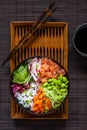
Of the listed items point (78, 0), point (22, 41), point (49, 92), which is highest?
point (78, 0)

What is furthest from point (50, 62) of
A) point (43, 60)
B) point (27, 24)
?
point (27, 24)

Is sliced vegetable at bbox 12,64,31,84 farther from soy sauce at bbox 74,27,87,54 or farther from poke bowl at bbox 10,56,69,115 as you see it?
soy sauce at bbox 74,27,87,54

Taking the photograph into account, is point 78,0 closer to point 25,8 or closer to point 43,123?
point 25,8

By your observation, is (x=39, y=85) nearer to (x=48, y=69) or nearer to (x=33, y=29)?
(x=48, y=69)

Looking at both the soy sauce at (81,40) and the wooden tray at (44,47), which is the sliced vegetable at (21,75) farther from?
the soy sauce at (81,40)

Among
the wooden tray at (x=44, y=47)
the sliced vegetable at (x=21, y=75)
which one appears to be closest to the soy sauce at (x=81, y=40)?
the wooden tray at (x=44, y=47)

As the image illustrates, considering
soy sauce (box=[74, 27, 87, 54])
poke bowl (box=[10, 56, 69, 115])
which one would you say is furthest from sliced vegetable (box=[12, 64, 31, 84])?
soy sauce (box=[74, 27, 87, 54])
